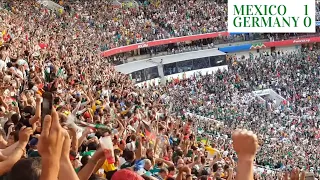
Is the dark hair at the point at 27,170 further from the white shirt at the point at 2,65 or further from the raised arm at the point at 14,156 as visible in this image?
the white shirt at the point at 2,65

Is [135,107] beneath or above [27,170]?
beneath

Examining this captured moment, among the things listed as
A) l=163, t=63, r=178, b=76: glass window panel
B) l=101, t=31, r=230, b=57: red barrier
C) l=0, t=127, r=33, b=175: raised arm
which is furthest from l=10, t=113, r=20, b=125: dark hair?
l=163, t=63, r=178, b=76: glass window panel

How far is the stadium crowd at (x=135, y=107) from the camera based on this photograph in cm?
372

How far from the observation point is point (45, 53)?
14.4 meters

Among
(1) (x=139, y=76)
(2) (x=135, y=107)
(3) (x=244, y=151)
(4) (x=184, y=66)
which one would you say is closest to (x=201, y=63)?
(4) (x=184, y=66)

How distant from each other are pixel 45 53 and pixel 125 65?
2199 cm

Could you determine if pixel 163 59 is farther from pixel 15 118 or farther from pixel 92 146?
pixel 15 118

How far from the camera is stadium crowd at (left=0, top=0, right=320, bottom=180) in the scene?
3717 mm

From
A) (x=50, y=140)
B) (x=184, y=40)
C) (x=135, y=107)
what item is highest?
(x=50, y=140)

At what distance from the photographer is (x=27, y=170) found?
10.2 feet

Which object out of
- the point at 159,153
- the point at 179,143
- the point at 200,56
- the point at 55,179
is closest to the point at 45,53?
the point at 179,143

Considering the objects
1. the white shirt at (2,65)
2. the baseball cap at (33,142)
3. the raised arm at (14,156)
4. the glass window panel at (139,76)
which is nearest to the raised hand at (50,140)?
the raised arm at (14,156)

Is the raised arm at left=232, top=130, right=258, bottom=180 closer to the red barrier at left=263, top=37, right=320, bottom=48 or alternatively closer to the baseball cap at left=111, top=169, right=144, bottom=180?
the baseball cap at left=111, top=169, right=144, bottom=180

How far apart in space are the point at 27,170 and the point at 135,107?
9.78 m
